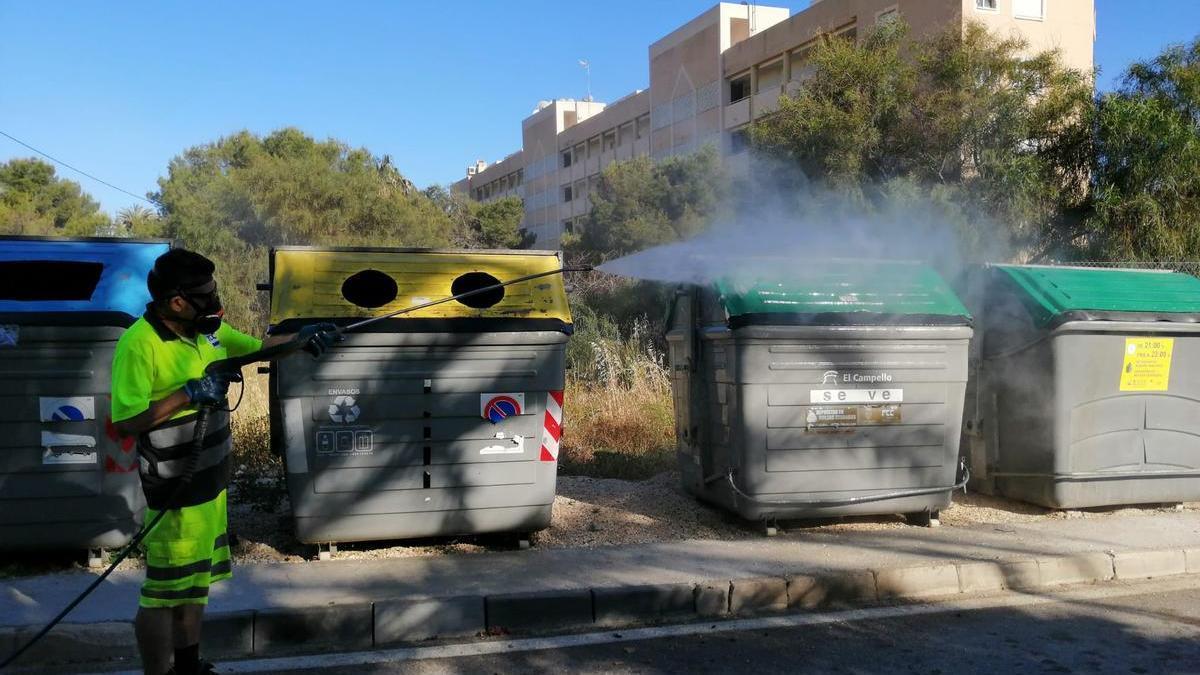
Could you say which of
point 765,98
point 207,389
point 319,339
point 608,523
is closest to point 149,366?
point 207,389

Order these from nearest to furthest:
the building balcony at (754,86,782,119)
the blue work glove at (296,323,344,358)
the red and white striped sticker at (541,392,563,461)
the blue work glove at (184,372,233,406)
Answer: the blue work glove at (184,372,233,406), the blue work glove at (296,323,344,358), the red and white striped sticker at (541,392,563,461), the building balcony at (754,86,782,119)

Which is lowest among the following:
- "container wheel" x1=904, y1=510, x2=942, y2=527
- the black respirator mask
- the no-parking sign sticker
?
"container wheel" x1=904, y1=510, x2=942, y2=527

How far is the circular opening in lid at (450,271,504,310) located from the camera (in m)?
5.67

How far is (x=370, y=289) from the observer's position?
5902 mm

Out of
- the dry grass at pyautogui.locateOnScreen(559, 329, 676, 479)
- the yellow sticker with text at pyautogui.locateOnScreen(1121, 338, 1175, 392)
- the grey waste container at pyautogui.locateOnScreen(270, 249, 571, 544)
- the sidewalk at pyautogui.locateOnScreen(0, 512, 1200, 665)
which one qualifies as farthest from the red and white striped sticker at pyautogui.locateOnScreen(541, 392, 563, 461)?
the yellow sticker with text at pyautogui.locateOnScreen(1121, 338, 1175, 392)

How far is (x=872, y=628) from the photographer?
190 inches

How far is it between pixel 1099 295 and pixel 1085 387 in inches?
27.6

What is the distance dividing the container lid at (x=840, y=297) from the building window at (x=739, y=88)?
27.9m

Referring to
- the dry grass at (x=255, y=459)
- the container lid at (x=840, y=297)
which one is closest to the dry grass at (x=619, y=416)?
the dry grass at (x=255, y=459)

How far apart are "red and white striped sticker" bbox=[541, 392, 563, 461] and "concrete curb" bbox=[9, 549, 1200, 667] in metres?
0.94

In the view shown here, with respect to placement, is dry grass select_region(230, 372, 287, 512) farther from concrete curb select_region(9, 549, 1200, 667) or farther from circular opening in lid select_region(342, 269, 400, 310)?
concrete curb select_region(9, 549, 1200, 667)

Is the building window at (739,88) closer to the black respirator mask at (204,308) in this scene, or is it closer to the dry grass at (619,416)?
the dry grass at (619,416)

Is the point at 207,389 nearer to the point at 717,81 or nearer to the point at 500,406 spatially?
the point at 500,406

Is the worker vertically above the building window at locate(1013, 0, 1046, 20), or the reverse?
the building window at locate(1013, 0, 1046, 20)
